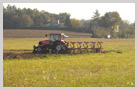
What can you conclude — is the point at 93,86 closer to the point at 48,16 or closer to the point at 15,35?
the point at 15,35

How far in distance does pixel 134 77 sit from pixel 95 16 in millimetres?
112608

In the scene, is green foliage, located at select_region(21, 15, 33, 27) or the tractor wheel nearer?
the tractor wheel

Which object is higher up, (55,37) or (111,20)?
(111,20)

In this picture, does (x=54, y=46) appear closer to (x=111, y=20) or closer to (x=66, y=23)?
(x=111, y=20)

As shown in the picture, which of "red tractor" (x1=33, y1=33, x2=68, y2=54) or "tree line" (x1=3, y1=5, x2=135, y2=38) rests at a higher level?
"tree line" (x1=3, y1=5, x2=135, y2=38)

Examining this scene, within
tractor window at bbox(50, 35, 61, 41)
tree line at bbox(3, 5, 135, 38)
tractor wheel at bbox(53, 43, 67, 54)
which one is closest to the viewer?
tractor wheel at bbox(53, 43, 67, 54)

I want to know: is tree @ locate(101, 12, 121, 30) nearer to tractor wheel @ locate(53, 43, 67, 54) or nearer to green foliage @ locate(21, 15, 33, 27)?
green foliage @ locate(21, 15, 33, 27)

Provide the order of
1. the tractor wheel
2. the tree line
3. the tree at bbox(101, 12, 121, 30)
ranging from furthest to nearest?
the tree at bbox(101, 12, 121, 30)
the tree line
the tractor wheel

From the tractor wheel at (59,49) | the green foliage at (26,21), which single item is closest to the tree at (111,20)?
the green foliage at (26,21)

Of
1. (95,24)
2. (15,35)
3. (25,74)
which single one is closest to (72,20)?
(95,24)

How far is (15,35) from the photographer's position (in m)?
89.9

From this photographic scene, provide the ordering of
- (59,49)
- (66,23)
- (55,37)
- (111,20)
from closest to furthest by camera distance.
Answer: (59,49) < (55,37) < (111,20) < (66,23)

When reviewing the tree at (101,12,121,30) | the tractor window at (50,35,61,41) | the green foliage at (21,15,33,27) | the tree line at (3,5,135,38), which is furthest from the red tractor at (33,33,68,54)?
Result: the tree at (101,12,121,30)

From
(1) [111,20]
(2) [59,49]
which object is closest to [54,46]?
(2) [59,49]
